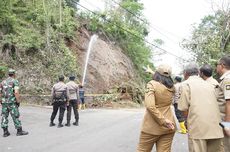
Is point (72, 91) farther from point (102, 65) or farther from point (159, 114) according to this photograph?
point (102, 65)

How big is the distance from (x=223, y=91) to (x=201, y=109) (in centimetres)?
38

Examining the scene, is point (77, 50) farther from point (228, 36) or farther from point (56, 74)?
point (228, 36)

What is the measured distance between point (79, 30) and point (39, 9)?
6.11 meters

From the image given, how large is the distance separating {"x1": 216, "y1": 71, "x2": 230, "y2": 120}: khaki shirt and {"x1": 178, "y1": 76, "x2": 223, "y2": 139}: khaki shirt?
7cm

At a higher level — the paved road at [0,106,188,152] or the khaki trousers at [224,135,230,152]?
the khaki trousers at [224,135,230,152]

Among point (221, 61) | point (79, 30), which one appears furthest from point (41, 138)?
point (79, 30)

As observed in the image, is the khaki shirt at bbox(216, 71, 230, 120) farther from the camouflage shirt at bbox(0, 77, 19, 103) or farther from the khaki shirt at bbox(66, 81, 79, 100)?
the khaki shirt at bbox(66, 81, 79, 100)

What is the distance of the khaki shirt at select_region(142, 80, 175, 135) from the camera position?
16.7 feet

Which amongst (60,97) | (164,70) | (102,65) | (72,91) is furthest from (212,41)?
(164,70)

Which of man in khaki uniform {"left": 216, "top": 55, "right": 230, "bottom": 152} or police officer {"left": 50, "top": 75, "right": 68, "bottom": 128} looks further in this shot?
police officer {"left": 50, "top": 75, "right": 68, "bottom": 128}

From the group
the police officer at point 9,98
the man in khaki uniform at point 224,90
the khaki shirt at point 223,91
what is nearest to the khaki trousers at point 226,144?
the man in khaki uniform at point 224,90

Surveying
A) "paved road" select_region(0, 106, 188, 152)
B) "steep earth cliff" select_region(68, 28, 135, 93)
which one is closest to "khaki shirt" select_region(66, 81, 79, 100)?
"paved road" select_region(0, 106, 188, 152)

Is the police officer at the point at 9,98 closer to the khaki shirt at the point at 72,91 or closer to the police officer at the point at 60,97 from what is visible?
the police officer at the point at 60,97

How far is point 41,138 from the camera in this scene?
31.9ft
